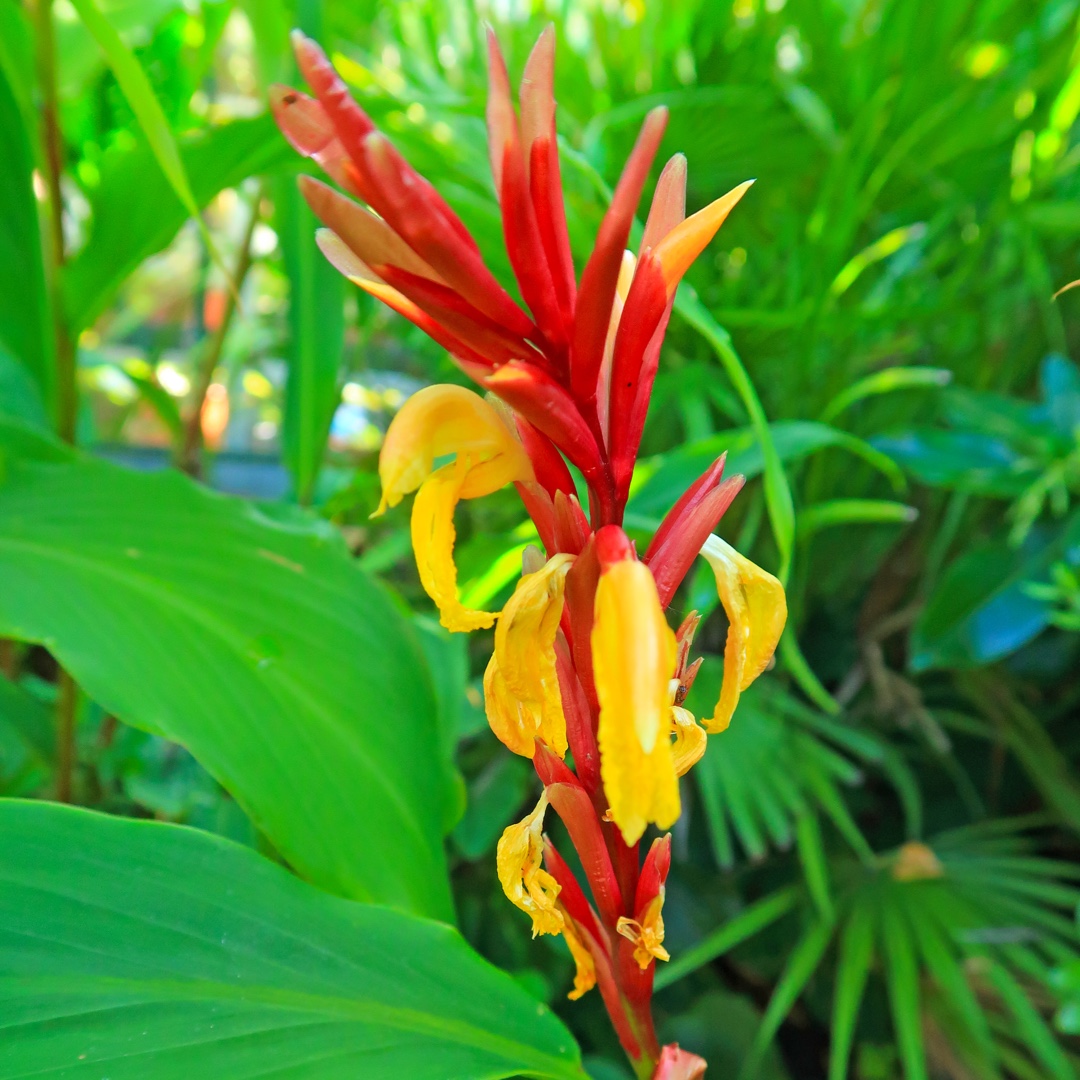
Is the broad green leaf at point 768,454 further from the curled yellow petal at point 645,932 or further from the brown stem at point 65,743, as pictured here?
the brown stem at point 65,743

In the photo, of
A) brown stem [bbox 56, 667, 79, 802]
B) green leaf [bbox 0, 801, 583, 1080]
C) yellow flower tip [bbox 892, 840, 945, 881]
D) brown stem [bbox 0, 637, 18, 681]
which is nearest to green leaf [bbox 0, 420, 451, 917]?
green leaf [bbox 0, 801, 583, 1080]

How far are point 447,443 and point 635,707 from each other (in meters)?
0.08

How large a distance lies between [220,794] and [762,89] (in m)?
0.81

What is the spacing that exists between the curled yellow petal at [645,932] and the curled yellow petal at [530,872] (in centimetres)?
2

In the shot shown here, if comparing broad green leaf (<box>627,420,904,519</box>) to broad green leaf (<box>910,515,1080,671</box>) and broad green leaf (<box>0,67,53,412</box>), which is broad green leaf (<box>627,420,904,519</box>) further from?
broad green leaf (<box>0,67,53,412</box>)

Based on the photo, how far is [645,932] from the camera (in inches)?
7.4

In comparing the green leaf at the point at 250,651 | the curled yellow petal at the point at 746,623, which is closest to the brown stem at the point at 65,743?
the green leaf at the point at 250,651

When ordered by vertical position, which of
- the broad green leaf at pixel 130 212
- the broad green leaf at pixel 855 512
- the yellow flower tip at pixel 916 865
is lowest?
the yellow flower tip at pixel 916 865

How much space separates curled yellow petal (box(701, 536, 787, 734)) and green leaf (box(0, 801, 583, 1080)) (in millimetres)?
144

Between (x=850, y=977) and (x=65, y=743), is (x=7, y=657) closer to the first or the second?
(x=65, y=743)

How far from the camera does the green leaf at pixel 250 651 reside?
11.3 inches

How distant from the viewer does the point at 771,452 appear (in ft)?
0.90

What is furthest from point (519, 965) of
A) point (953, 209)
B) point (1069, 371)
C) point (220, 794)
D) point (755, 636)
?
point (953, 209)

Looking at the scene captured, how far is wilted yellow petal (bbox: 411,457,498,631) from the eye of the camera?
0.57 feet
